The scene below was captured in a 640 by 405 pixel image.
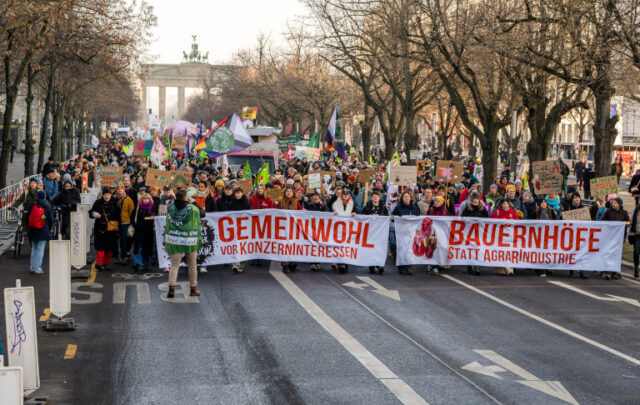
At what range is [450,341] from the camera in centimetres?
1145

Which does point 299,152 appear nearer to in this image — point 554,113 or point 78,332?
point 554,113

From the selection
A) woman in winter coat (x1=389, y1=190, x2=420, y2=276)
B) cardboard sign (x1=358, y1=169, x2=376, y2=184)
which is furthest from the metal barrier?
woman in winter coat (x1=389, y1=190, x2=420, y2=276)

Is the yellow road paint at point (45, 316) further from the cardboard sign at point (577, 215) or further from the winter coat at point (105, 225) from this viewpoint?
the cardboard sign at point (577, 215)

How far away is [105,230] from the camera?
17.2m

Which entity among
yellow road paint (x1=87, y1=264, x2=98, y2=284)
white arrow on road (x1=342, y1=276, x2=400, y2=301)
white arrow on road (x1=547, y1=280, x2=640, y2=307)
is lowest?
yellow road paint (x1=87, y1=264, x2=98, y2=284)

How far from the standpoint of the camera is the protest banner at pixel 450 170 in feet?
95.5

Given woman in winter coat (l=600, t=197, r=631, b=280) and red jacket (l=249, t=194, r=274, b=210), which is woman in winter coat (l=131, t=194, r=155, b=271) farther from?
woman in winter coat (l=600, t=197, r=631, b=280)

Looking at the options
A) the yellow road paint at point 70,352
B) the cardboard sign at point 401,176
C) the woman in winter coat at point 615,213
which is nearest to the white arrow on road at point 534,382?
the yellow road paint at point 70,352

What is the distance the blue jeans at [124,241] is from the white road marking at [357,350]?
3408 millimetres

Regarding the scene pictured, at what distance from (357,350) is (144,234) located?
729 cm

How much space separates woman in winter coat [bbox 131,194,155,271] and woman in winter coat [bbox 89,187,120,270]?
1.47ft

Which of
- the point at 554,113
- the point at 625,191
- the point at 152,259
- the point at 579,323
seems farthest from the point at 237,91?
the point at 579,323

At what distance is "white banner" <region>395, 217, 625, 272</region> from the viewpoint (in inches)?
686

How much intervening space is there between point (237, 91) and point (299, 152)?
36028 mm
